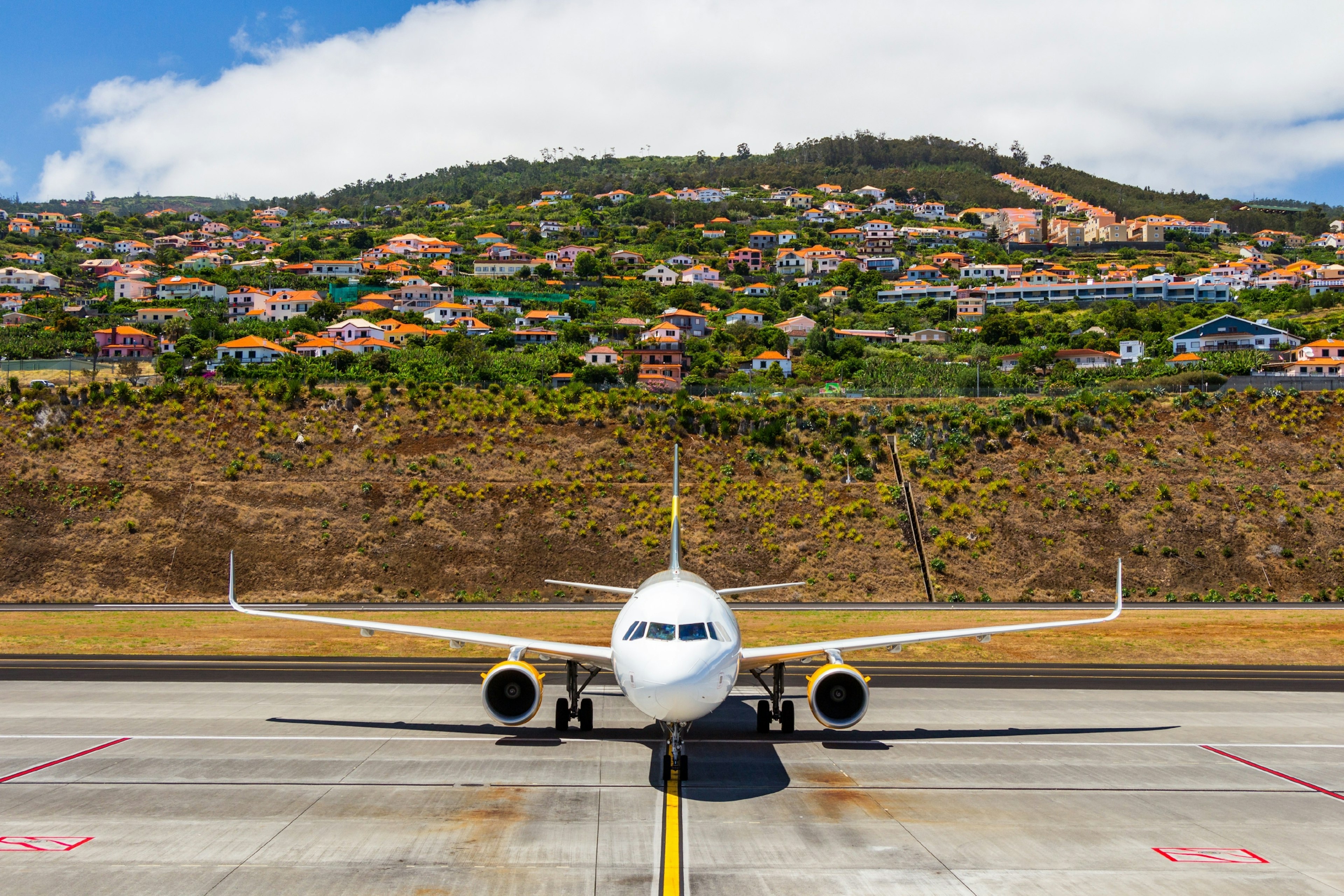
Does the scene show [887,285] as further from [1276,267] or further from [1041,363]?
[1276,267]

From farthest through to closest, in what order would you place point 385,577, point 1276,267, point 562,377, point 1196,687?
point 1276,267, point 562,377, point 385,577, point 1196,687

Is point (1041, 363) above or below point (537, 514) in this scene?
above

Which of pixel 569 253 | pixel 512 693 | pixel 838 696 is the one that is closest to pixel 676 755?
pixel 838 696

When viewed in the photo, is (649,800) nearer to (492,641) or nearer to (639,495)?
(492,641)

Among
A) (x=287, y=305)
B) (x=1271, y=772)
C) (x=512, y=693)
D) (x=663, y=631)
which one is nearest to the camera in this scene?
(x=663, y=631)

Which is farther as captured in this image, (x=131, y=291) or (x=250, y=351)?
(x=131, y=291)

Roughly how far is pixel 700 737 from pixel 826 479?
4492cm

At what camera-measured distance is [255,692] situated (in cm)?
2712

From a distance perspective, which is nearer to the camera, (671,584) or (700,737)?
(671,584)

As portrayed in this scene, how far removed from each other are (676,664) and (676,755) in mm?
2547

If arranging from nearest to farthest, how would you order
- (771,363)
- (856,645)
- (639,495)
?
(856,645) < (639,495) < (771,363)

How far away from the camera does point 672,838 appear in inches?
593

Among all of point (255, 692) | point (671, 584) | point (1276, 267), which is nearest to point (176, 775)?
point (255, 692)

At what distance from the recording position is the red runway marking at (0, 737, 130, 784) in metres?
18.5
